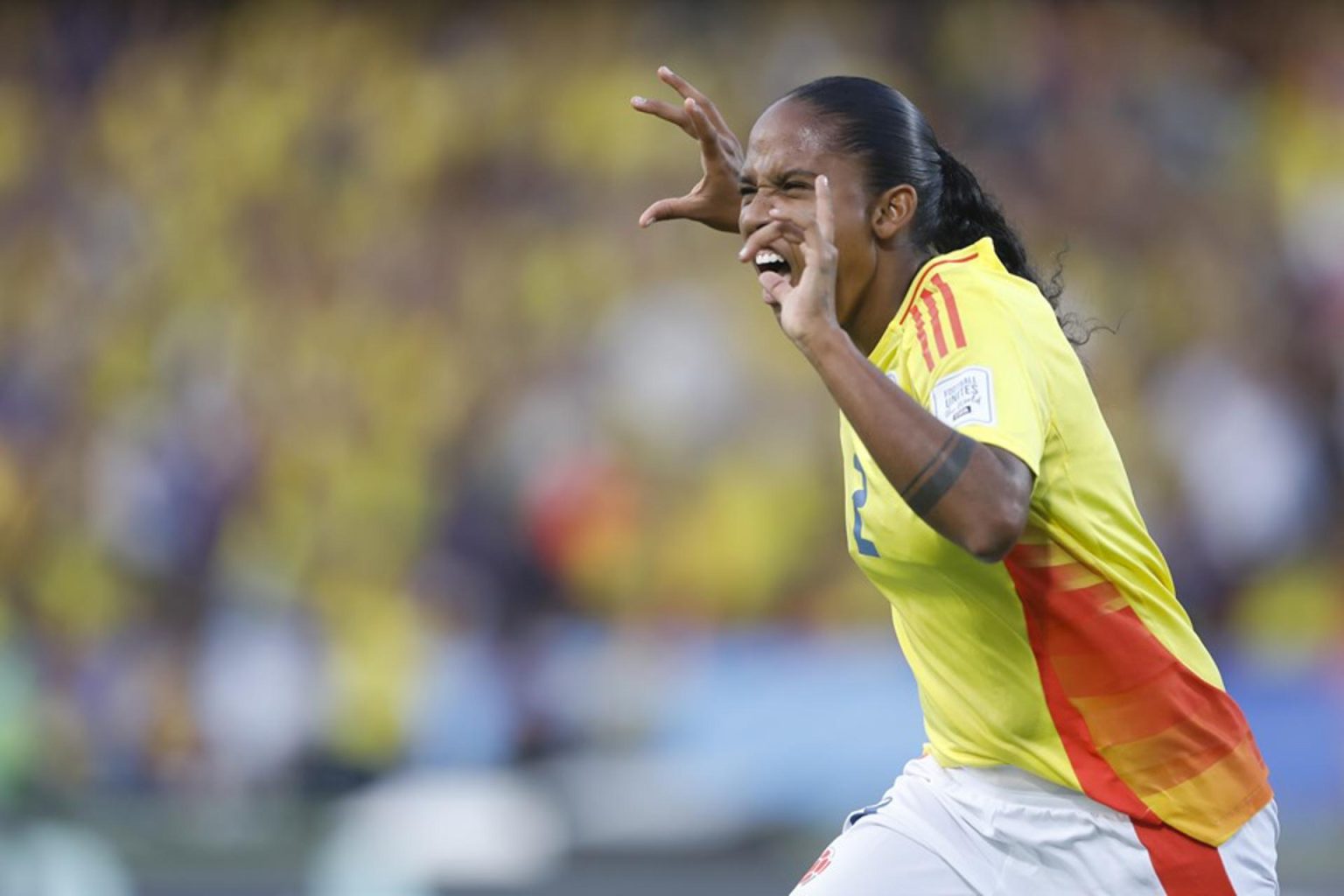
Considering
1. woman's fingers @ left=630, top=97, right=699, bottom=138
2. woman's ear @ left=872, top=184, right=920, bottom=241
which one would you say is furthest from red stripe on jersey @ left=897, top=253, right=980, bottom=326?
woman's fingers @ left=630, top=97, right=699, bottom=138

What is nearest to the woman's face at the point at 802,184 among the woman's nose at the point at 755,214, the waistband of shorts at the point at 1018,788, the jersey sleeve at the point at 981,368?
the woman's nose at the point at 755,214

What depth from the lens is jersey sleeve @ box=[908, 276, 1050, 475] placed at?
289cm

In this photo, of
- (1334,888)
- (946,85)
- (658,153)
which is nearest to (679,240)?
(658,153)

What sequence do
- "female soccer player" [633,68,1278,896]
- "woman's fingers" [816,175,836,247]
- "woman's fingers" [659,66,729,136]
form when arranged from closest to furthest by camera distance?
"woman's fingers" [816,175,836,247]
"female soccer player" [633,68,1278,896]
"woman's fingers" [659,66,729,136]

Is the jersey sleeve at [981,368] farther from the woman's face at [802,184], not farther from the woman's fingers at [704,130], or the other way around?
the woman's fingers at [704,130]

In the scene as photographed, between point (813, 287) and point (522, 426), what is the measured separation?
760cm

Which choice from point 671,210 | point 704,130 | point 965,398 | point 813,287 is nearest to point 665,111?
point 704,130

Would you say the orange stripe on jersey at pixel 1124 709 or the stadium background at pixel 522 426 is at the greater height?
the stadium background at pixel 522 426

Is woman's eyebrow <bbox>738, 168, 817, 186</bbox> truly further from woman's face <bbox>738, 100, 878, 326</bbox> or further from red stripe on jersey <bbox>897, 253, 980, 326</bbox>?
red stripe on jersey <bbox>897, 253, 980, 326</bbox>

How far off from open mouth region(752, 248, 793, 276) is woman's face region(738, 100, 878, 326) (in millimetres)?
11

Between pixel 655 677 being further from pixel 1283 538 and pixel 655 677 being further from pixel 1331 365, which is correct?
pixel 1331 365

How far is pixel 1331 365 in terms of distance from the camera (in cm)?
1014

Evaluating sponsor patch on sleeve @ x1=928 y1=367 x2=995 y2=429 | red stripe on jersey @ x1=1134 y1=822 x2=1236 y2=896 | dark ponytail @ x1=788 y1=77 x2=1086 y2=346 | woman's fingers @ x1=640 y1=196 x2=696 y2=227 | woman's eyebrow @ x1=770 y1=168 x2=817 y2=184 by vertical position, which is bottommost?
red stripe on jersey @ x1=1134 y1=822 x2=1236 y2=896

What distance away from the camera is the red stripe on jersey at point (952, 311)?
10.0 ft
